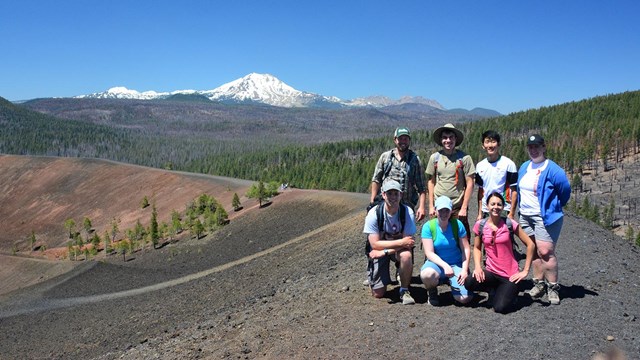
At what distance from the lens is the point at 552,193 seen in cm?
955

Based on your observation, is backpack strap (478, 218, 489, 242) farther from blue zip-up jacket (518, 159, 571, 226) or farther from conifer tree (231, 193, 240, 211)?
conifer tree (231, 193, 240, 211)

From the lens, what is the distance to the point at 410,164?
11.1 metres

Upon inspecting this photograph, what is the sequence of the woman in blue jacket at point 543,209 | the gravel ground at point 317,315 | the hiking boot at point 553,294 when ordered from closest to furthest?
the gravel ground at point 317,315
the woman in blue jacket at point 543,209
the hiking boot at point 553,294

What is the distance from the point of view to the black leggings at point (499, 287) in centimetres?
941

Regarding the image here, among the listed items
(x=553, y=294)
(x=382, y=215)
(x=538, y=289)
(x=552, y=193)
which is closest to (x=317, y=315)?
(x=382, y=215)

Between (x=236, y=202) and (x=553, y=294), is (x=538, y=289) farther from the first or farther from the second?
(x=236, y=202)

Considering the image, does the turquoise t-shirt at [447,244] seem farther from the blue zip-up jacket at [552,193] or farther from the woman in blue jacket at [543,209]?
the blue zip-up jacket at [552,193]

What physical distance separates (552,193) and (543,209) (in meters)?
0.34

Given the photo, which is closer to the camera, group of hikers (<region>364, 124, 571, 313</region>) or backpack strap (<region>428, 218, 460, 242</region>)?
group of hikers (<region>364, 124, 571, 313</region>)

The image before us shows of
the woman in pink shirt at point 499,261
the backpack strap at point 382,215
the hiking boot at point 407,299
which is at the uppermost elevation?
the backpack strap at point 382,215

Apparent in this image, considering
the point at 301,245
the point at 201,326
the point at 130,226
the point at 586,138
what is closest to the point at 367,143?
the point at 586,138

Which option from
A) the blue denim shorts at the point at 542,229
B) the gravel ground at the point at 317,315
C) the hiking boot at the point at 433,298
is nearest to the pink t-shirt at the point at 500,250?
the blue denim shorts at the point at 542,229

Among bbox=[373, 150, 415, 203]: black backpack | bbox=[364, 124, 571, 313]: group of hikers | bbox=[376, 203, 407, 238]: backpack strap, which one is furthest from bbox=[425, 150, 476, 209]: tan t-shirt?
bbox=[376, 203, 407, 238]: backpack strap

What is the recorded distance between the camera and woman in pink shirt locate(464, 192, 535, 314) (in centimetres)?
939
